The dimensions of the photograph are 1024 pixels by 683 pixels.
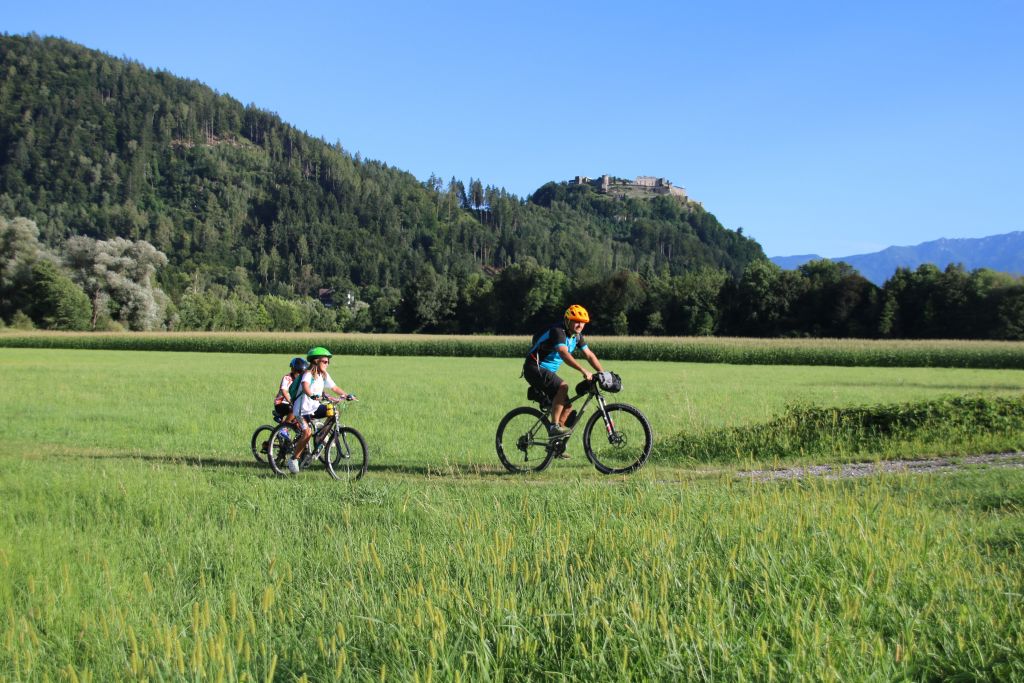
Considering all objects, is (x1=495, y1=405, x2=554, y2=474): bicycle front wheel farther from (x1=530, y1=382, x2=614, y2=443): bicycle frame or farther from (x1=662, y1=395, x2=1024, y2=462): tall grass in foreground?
(x1=662, y1=395, x2=1024, y2=462): tall grass in foreground

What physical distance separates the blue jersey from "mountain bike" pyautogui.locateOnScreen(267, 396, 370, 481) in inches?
102

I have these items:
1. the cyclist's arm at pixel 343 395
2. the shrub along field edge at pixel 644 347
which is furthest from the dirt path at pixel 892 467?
the shrub along field edge at pixel 644 347

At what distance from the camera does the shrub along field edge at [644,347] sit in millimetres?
46688

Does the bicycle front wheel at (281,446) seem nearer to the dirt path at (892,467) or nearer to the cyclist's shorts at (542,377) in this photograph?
the cyclist's shorts at (542,377)

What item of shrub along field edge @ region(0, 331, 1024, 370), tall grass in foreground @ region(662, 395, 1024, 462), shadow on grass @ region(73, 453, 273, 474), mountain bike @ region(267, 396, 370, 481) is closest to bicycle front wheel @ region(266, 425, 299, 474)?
mountain bike @ region(267, 396, 370, 481)

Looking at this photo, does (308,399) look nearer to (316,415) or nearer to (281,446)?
(316,415)

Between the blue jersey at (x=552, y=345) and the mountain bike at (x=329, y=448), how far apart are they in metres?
2.60

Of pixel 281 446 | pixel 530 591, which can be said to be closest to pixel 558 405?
pixel 281 446

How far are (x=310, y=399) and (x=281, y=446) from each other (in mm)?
815

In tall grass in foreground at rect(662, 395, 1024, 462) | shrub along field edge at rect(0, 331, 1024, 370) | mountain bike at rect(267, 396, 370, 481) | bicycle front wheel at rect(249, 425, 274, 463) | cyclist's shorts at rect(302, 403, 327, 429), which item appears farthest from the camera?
shrub along field edge at rect(0, 331, 1024, 370)

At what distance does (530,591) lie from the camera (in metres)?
4.27

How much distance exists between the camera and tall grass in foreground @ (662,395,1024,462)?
11555mm

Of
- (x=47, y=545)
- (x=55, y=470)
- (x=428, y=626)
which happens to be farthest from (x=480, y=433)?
(x=428, y=626)

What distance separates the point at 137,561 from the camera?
573 centimetres
